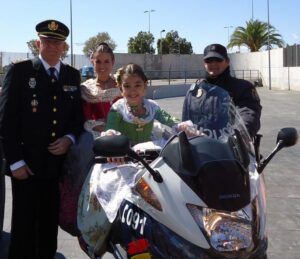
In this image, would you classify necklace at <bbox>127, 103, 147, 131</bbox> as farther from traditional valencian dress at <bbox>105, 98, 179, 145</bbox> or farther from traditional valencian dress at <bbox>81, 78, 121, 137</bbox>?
traditional valencian dress at <bbox>81, 78, 121, 137</bbox>

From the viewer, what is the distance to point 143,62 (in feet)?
189

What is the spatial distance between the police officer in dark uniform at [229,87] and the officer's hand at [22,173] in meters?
1.23

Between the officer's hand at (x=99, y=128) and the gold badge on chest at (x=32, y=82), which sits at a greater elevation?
the gold badge on chest at (x=32, y=82)

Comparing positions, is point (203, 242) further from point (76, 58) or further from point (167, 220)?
point (76, 58)

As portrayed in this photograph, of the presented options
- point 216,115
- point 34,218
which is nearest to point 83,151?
point 34,218

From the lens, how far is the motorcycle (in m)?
2.18

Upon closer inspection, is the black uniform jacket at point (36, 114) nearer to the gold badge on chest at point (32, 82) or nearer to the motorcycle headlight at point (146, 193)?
the gold badge on chest at point (32, 82)

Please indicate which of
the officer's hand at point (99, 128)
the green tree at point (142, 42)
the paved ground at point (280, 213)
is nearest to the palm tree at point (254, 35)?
the green tree at point (142, 42)

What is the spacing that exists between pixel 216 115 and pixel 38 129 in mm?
1383

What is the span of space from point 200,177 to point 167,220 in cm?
25

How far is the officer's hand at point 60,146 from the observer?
368 centimetres

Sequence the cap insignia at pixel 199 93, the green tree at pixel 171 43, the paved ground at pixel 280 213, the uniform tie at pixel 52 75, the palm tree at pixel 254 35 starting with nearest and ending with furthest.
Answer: the cap insignia at pixel 199 93
the uniform tie at pixel 52 75
the paved ground at pixel 280 213
the palm tree at pixel 254 35
the green tree at pixel 171 43

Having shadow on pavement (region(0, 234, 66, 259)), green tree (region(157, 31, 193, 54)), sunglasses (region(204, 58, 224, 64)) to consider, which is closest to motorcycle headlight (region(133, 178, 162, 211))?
sunglasses (region(204, 58, 224, 64))

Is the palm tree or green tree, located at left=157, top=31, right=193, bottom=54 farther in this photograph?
green tree, located at left=157, top=31, right=193, bottom=54
